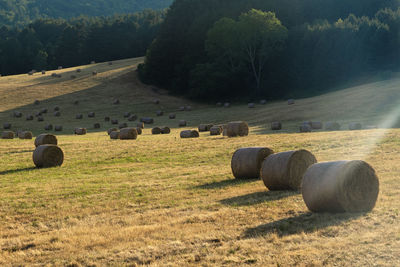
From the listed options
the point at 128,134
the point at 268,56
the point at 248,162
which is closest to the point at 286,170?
the point at 248,162

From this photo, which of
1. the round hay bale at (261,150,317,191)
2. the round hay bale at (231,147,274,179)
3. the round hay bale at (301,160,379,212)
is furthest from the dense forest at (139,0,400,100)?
the round hay bale at (301,160,379,212)

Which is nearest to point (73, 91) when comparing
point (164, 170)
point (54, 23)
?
point (164, 170)

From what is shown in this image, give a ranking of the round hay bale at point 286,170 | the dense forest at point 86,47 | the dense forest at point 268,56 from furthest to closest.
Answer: the dense forest at point 86,47, the dense forest at point 268,56, the round hay bale at point 286,170

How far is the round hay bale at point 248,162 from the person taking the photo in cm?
1678

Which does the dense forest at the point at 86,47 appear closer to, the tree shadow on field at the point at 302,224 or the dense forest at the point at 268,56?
the dense forest at the point at 268,56

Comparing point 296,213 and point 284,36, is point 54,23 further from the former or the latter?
point 296,213

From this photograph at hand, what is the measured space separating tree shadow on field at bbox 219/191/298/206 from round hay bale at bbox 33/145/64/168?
11851 millimetres

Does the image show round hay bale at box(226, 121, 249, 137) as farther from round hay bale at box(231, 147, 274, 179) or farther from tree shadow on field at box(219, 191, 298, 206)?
tree shadow on field at box(219, 191, 298, 206)

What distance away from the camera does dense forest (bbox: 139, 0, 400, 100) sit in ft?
239

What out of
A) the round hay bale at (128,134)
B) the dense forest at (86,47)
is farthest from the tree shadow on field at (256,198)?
the dense forest at (86,47)

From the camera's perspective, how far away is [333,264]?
802cm

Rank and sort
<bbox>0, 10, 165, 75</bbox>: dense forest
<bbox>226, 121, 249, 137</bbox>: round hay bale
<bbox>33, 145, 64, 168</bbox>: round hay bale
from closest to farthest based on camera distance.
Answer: <bbox>33, 145, 64, 168</bbox>: round hay bale, <bbox>226, 121, 249, 137</bbox>: round hay bale, <bbox>0, 10, 165, 75</bbox>: dense forest

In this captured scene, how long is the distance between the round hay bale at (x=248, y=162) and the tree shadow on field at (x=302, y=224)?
5.75 metres

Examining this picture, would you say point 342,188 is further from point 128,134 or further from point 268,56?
point 268,56
